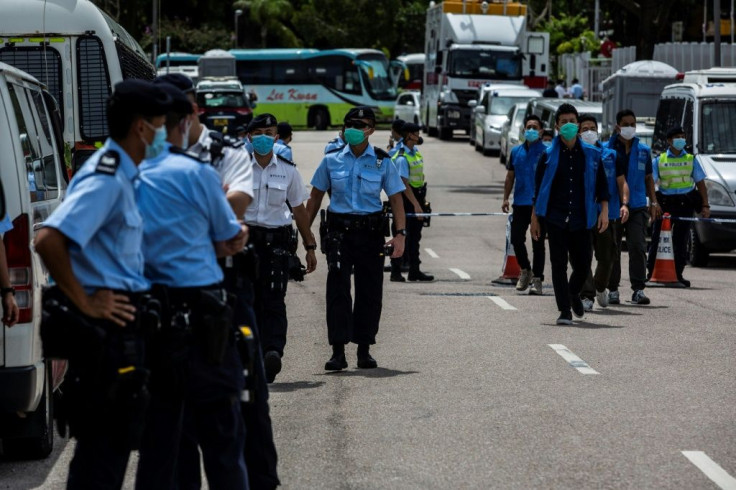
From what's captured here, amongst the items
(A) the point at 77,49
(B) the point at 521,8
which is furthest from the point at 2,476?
(B) the point at 521,8

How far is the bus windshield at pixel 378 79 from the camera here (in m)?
62.4

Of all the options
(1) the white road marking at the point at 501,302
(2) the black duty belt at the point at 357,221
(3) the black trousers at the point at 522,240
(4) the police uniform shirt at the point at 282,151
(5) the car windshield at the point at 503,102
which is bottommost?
(1) the white road marking at the point at 501,302

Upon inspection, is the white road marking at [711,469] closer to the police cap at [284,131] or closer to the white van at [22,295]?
the white van at [22,295]

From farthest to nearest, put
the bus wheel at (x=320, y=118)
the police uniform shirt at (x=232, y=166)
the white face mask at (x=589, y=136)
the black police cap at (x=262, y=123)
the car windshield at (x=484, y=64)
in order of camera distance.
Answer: the bus wheel at (x=320, y=118) → the car windshield at (x=484, y=64) → the white face mask at (x=589, y=136) → the black police cap at (x=262, y=123) → the police uniform shirt at (x=232, y=166)

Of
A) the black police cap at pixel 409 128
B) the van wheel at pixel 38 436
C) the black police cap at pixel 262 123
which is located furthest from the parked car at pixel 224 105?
the van wheel at pixel 38 436

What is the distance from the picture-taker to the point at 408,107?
56.5 meters

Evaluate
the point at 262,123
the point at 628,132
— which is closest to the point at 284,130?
the point at 262,123

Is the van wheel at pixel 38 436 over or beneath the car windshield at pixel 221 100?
beneath

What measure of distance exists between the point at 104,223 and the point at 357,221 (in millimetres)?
5388

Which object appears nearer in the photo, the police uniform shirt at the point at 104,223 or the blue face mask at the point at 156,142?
the police uniform shirt at the point at 104,223

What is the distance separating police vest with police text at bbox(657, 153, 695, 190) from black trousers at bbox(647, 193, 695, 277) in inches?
6.0

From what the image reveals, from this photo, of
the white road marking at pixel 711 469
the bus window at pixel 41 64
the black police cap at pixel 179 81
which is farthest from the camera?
the bus window at pixel 41 64

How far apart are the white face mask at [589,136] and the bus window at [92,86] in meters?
4.60

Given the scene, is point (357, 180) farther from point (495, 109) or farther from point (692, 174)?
point (495, 109)
